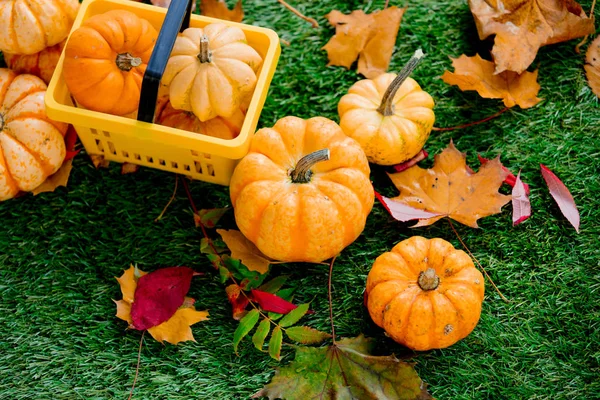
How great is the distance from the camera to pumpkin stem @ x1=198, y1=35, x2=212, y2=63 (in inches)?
78.4

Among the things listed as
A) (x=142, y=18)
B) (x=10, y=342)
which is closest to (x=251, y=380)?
(x=10, y=342)

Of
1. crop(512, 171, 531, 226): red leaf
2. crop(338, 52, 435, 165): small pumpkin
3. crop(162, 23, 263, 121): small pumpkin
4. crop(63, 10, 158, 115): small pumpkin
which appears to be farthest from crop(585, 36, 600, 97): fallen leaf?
crop(63, 10, 158, 115): small pumpkin

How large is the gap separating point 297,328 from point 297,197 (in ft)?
1.51

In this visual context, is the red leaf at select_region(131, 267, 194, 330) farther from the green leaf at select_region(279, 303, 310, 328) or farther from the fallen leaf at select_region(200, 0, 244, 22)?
the fallen leaf at select_region(200, 0, 244, 22)

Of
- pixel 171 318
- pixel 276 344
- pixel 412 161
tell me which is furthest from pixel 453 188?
pixel 171 318

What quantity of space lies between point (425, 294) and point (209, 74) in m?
0.99

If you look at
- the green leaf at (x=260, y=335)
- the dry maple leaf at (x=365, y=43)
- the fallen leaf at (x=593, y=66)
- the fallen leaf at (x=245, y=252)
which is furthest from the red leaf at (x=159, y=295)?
the fallen leaf at (x=593, y=66)

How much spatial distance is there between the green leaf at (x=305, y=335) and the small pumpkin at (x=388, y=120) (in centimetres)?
67

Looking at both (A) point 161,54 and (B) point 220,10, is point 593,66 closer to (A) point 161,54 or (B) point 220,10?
(B) point 220,10

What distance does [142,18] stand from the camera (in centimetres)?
228

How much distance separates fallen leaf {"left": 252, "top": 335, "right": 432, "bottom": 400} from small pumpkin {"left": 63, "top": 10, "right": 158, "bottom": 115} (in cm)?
103

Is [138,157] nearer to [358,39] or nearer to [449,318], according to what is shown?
[358,39]

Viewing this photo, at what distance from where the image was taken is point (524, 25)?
2592 millimetres

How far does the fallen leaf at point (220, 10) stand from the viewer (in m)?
2.69
